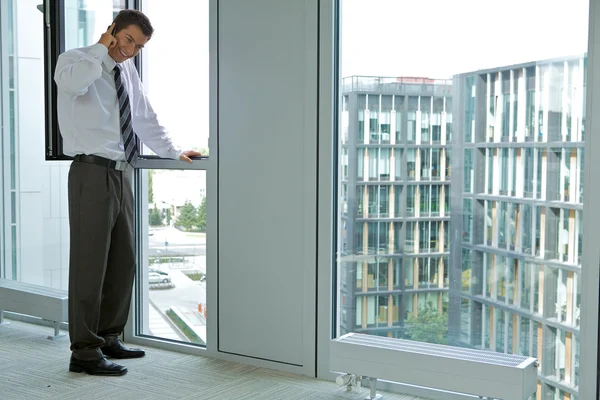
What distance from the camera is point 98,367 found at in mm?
2963

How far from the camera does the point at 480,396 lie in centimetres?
244

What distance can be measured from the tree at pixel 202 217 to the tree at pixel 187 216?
0.02 metres

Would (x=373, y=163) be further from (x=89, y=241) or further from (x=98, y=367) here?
(x=98, y=367)

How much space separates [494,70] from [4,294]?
2715 mm

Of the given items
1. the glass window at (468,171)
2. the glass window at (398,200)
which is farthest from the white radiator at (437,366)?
the glass window at (468,171)

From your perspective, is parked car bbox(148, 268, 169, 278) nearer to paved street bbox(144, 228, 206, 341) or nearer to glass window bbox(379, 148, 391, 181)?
paved street bbox(144, 228, 206, 341)

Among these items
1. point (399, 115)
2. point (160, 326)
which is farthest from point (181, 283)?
point (399, 115)

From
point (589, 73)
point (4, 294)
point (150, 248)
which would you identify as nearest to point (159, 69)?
point (150, 248)

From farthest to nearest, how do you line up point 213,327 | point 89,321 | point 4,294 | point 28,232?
point 28,232 → point 4,294 → point 213,327 → point 89,321

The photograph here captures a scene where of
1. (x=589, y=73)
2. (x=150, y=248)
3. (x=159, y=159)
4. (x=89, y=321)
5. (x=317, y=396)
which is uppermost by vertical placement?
(x=589, y=73)

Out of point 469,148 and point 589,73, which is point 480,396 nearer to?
point 469,148

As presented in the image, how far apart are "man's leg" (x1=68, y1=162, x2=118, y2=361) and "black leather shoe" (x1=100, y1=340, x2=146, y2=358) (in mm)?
194

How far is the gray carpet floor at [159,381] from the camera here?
2707mm

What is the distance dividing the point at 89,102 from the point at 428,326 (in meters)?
1.64
